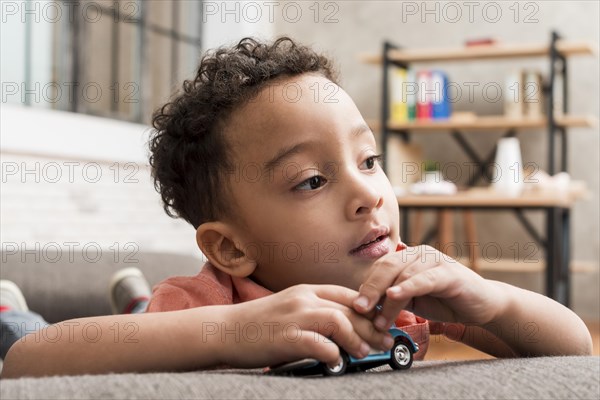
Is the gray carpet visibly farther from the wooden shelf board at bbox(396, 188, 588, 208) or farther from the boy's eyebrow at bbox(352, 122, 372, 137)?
the wooden shelf board at bbox(396, 188, 588, 208)

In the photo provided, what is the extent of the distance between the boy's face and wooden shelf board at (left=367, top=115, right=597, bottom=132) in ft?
12.7

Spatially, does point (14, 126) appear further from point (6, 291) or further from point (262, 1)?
point (262, 1)

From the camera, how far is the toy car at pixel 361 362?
0.69 m

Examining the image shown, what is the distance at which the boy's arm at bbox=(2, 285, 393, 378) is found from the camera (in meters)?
0.70

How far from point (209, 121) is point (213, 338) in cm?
43

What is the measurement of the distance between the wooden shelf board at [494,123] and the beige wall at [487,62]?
0.34m

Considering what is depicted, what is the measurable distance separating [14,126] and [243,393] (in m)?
2.95

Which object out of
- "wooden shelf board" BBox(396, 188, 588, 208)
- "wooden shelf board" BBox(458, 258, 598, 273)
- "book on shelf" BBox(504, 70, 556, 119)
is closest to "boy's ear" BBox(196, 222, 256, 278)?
"wooden shelf board" BBox(396, 188, 588, 208)

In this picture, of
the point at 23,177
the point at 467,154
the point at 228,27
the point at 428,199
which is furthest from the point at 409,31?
the point at 23,177

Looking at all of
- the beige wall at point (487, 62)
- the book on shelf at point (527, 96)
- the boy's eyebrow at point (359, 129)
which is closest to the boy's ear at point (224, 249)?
the boy's eyebrow at point (359, 129)

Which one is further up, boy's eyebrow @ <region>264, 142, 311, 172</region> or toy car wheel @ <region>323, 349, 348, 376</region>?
boy's eyebrow @ <region>264, 142, 311, 172</region>

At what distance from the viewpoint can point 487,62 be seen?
18.1 ft

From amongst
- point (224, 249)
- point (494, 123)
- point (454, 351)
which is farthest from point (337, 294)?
point (494, 123)

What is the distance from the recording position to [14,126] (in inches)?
129
